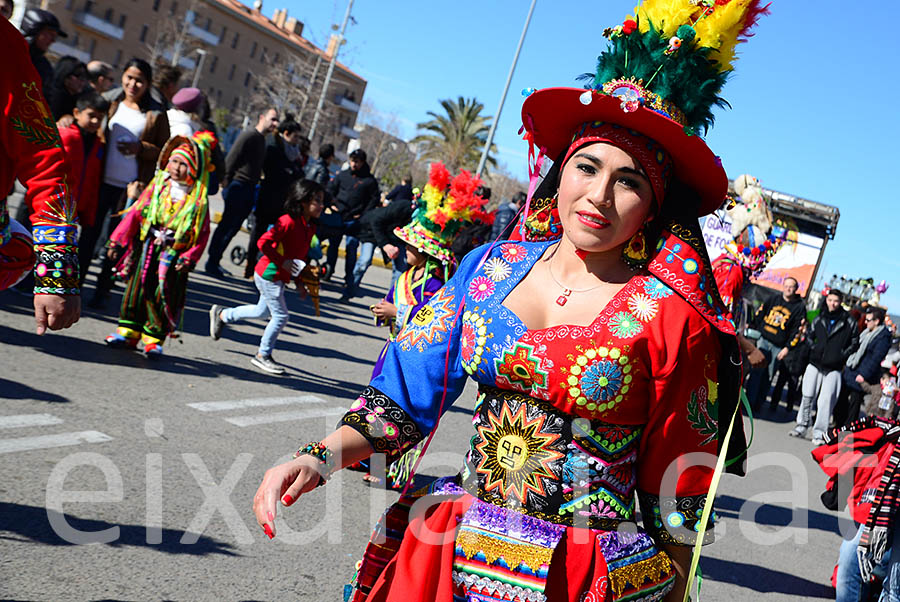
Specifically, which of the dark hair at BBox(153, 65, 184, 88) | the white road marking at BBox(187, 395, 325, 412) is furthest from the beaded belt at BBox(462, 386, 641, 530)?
the dark hair at BBox(153, 65, 184, 88)

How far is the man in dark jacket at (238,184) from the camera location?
1178 cm

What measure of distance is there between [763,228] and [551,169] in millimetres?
3895

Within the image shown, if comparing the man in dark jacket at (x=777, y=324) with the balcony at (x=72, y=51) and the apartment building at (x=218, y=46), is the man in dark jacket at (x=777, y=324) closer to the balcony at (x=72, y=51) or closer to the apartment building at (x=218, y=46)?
the apartment building at (x=218, y=46)

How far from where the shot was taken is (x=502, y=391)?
2.27 metres

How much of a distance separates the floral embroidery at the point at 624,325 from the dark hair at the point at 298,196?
19.6 feet

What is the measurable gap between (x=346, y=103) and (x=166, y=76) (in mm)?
77933

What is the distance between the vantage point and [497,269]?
2.44m

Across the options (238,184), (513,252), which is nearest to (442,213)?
(513,252)

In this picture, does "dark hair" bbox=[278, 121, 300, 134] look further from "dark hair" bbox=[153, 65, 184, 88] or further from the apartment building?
the apartment building

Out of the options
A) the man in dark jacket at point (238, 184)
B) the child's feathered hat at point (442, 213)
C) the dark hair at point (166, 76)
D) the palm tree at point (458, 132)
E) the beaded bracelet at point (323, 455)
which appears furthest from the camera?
the palm tree at point (458, 132)

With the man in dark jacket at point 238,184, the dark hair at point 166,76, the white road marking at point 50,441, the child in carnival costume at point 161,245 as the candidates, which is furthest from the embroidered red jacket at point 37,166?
the man in dark jacket at point 238,184

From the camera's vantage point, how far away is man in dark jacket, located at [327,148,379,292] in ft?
45.5

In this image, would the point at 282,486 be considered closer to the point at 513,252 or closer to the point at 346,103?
the point at 513,252

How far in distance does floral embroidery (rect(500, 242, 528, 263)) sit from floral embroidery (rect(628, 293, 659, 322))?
0.38m
